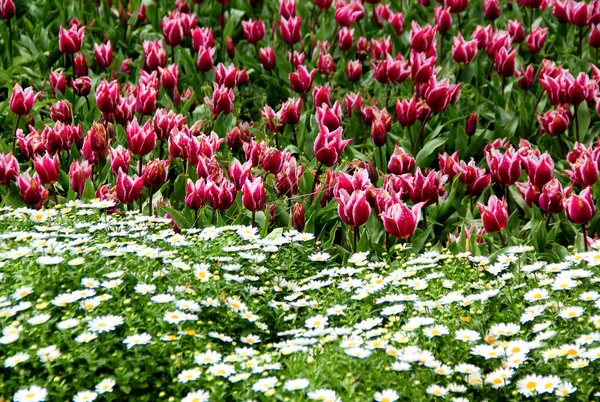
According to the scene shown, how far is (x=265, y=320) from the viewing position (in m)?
3.90

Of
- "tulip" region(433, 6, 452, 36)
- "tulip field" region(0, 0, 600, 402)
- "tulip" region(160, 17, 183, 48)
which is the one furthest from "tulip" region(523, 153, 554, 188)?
"tulip" region(160, 17, 183, 48)

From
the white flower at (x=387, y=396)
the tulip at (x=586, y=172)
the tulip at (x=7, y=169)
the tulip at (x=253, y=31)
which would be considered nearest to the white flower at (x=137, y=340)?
the white flower at (x=387, y=396)

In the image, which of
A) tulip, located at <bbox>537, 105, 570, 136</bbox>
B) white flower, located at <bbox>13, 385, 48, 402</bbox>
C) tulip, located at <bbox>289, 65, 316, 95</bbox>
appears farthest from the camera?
tulip, located at <bbox>289, 65, 316, 95</bbox>

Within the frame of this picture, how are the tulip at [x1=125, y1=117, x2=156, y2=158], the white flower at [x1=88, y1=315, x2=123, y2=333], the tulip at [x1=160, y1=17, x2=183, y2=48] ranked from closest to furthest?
the white flower at [x1=88, y1=315, x2=123, y2=333], the tulip at [x1=125, y1=117, x2=156, y2=158], the tulip at [x1=160, y1=17, x2=183, y2=48]

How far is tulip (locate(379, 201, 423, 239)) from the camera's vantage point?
4.26 meters

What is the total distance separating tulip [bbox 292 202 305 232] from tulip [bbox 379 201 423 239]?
53 cm

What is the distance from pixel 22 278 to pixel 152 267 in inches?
21.2

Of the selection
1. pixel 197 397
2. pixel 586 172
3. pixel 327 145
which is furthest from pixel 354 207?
pixel 197 397

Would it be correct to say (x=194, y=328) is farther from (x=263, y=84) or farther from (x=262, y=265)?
(x=263, y=84)

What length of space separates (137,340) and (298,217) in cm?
167

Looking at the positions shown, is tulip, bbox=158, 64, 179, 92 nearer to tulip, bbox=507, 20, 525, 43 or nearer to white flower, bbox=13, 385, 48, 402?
tulip, bbox=507, 20, 525, 43

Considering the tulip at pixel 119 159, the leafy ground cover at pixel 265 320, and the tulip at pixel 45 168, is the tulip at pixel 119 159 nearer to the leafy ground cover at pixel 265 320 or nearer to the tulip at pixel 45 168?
the tulip at pixel 45 168

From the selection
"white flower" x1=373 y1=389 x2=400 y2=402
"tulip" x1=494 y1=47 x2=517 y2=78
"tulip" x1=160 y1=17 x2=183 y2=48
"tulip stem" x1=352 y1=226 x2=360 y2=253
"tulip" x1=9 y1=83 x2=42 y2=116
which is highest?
"tulip" x1=160 y1=17 x2=183 y2=48

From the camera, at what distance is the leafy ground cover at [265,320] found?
3.11 m
